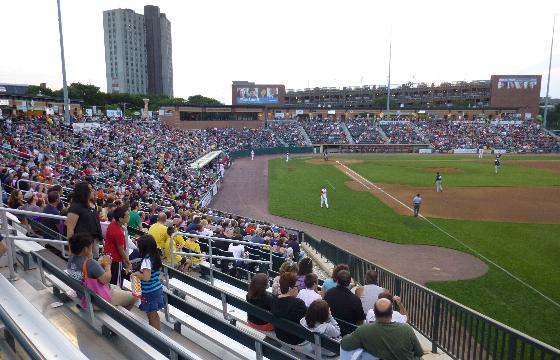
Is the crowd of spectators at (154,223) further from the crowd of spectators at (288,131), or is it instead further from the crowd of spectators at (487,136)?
the crowd of spectators at (487,136)

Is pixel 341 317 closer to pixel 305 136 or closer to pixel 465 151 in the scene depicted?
pixel 305 136

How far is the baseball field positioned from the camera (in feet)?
40.8

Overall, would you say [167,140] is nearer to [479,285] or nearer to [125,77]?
[479,285]

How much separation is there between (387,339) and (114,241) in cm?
382

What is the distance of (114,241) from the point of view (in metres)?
5.51

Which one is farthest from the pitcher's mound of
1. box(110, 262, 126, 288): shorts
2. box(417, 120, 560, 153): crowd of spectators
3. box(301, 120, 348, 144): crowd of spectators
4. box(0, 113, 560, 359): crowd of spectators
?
box(110, 262, 126, 288): shorts

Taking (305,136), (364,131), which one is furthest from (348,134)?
(305,136)

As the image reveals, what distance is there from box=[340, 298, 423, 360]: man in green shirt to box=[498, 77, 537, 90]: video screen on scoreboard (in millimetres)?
110560

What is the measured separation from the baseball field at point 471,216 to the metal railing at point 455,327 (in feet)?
13.0

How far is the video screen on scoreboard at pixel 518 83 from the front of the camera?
94812mm

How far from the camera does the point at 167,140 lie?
4597 centimetres

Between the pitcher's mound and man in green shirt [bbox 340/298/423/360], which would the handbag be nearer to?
man in green shirt [bbox 340/298/423/360]

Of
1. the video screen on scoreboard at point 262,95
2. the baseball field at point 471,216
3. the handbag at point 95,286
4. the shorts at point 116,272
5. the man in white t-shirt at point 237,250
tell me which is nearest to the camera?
the handbag at point 95,286

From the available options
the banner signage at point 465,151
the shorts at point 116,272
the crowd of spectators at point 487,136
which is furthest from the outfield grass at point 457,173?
the shorts at point 116,272
